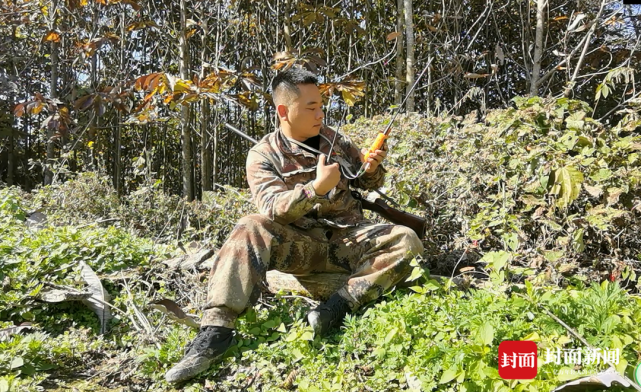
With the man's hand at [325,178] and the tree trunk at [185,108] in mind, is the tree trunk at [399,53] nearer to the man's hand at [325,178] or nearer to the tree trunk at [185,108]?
the tree trunk at [185,108]

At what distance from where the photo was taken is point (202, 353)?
248 centimetres

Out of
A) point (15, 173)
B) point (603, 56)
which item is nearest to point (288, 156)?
point (603, 56)

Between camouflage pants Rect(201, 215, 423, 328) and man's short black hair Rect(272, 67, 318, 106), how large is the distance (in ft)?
2.21

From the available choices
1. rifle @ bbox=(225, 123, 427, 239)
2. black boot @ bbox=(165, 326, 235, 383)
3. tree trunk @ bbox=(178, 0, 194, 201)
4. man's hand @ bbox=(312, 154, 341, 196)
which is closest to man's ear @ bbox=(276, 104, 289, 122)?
rifle @ bbox=(225, 123, 427, 239)

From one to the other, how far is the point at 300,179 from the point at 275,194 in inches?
11.4

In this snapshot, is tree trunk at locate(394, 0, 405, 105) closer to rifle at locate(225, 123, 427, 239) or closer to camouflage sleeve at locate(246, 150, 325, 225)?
rifle at locate(225, 123, 427, 239)

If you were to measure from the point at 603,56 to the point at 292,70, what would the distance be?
16.4 ft

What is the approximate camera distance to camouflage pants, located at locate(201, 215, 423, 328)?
100.0 inches

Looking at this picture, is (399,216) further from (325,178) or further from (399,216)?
(325,178)

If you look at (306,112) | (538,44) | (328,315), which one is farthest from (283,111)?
(538,44)

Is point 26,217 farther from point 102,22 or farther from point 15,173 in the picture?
point 15,173

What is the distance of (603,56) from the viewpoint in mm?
6281

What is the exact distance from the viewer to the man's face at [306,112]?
2811 millimetres

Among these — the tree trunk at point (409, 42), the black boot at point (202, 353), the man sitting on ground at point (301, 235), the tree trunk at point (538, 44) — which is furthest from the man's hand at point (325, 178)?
the tree trunk at point (538, 44)
